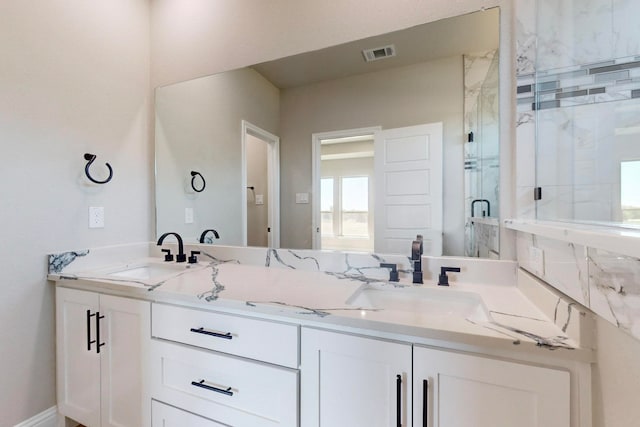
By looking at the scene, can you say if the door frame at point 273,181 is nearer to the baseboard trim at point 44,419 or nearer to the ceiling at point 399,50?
the ceiling at point 399,50

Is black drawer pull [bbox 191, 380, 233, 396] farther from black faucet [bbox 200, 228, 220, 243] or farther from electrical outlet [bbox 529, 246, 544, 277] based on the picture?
electrical outlet [bbox 529, 246, 544, 277]

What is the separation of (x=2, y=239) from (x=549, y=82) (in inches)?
94.5

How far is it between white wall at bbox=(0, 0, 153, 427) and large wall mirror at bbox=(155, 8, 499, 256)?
0.30m

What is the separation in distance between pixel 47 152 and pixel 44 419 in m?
1.33

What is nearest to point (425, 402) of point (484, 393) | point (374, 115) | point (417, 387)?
point (417, 387)

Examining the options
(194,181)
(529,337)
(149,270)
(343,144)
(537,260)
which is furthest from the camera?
(194,181)

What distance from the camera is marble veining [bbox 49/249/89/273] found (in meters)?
1.39

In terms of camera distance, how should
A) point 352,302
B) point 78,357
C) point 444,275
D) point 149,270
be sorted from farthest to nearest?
point 149,270 → point 78,357 → point 444,275 → point 352,302

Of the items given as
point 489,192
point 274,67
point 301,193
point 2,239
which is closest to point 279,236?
point 301,193

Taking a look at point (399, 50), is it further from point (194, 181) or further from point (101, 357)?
point (101, 357)

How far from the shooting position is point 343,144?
147 centimetres

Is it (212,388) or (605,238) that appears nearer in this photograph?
(605,238)

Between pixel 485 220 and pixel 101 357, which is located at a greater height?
pixel 485 220

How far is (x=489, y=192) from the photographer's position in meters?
1.20
